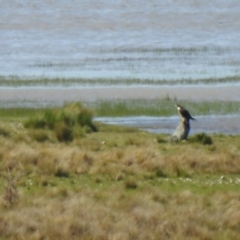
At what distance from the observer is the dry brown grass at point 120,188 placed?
481 inches

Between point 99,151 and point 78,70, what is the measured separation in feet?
55.5

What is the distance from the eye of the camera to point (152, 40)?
43.3m

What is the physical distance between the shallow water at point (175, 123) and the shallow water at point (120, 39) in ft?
22.4

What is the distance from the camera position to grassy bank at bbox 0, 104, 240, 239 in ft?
40.2

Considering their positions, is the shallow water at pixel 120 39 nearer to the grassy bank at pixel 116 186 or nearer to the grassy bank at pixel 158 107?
the grassy bank at pixel 158 107

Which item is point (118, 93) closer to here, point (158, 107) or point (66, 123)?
point (158, 107)

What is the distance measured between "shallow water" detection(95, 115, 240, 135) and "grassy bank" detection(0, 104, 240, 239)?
3173 millimetres

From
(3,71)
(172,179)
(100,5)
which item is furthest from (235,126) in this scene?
(100,5)

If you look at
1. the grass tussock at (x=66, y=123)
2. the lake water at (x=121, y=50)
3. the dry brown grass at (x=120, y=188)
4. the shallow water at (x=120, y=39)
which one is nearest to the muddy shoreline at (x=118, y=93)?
the lake water at (x=121, y=50)

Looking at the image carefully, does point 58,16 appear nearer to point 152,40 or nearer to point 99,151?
point 152,40

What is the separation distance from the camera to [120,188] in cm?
1476

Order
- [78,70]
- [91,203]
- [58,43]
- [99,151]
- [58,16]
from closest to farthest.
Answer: [91,203], [99,151], [78,70], [58,43], [58,16]

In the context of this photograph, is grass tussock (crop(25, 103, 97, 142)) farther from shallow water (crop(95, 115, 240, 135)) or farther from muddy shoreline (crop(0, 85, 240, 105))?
muddy shoreline (crop(0, 85, 240, 105))

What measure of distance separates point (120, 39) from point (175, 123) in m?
18.5
